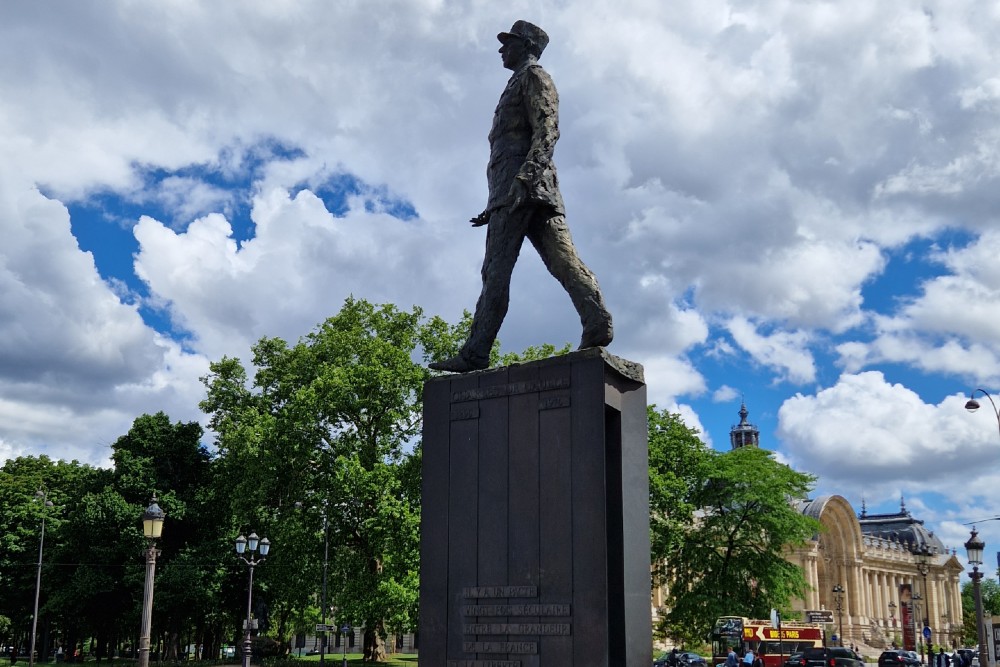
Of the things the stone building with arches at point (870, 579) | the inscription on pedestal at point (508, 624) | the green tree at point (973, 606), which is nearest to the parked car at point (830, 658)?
the inscription on pedestal at point (508, 624)

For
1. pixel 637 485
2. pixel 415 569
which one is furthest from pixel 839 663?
pixel 637 485

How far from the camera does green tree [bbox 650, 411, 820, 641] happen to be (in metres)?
40.6

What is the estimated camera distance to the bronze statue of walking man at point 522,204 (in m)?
8.53

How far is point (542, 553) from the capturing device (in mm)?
7559

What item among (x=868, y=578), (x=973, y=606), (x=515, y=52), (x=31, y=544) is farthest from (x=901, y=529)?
(x=515, y=52)

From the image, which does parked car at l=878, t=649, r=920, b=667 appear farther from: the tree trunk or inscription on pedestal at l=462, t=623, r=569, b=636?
inscription on pedestal at l=462, t=623, r=569, b=636

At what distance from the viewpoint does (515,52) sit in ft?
30.1

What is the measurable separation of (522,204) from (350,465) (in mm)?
25784

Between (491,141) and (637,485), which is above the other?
(491,141)

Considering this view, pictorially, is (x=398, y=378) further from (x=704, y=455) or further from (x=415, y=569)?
(x=704, y=455)

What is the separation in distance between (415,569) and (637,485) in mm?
25690

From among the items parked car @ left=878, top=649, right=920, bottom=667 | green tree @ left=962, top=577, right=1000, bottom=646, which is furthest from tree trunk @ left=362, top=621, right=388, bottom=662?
green tree @ left=962, top=577, right=1000, bottom=646

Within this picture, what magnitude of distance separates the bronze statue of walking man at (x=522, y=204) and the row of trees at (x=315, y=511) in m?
23.9

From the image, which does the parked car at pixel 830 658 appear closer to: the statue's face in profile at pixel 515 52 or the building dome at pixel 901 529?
the statue's face in profile at pixel 515 52
